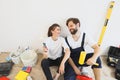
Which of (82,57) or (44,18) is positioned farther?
(44,18)

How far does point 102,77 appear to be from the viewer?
1729 millimetres

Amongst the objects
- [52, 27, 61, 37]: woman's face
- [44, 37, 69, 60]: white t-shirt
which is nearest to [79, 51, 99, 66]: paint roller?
[44, 37, 69, 60]: white t-shirt

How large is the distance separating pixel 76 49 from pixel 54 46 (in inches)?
9.9

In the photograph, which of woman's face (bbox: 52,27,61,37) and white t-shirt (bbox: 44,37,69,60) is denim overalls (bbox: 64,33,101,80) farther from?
woman's face (bbox: 52,27,61,37)

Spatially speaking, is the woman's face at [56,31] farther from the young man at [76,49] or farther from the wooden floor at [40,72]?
the wooden floor at [40,72]

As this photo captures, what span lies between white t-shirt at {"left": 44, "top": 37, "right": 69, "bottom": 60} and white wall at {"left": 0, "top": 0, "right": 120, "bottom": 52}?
0.61ft

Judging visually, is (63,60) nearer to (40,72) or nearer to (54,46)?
(54,46)

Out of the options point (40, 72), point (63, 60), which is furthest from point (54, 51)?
point (40, 72)

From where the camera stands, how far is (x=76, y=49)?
5.52ft

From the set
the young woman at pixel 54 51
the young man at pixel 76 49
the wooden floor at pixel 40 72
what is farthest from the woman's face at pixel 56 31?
the wooden floor at pixel 40 72

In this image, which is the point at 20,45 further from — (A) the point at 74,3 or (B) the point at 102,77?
(B) the point at 102,77

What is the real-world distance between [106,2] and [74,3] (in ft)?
1.13

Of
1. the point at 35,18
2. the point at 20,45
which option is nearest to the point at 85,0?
the point at 35,18

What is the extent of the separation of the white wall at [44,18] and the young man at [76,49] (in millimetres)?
160
